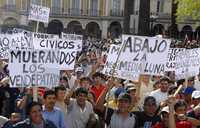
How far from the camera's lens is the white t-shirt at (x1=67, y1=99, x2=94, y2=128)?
8523 mm

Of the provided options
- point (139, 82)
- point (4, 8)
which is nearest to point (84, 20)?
point (4, 8)

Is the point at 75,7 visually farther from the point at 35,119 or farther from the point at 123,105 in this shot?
the point at 35,119

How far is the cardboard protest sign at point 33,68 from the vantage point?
8.45 metres

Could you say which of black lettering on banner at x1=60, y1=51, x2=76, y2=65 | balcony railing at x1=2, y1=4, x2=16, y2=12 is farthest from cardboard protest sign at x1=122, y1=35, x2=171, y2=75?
balcony railing at x1=2, y1=4, x2=16, y2=12

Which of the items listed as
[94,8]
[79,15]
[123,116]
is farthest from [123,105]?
[94,8]

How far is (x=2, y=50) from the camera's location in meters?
13.7

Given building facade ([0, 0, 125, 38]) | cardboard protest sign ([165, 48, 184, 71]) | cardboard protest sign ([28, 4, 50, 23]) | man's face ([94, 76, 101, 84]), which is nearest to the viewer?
man's face ([94, 76, 101, 84])

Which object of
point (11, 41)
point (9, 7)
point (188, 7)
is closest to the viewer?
point (11, 41)

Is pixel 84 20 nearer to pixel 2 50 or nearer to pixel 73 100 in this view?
pixel 2 50

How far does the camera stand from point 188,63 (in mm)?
11367

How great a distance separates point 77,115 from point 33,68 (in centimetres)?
85

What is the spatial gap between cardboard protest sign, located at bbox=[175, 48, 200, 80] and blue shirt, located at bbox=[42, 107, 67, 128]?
365 centimetres

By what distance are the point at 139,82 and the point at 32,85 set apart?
6.05ft

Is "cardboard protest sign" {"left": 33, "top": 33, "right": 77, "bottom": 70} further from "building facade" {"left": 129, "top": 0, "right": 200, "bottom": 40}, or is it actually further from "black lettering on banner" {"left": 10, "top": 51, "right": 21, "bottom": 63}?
"building facade" {"left": 129, "top": 0, "right": 200, "bottom": 40}
